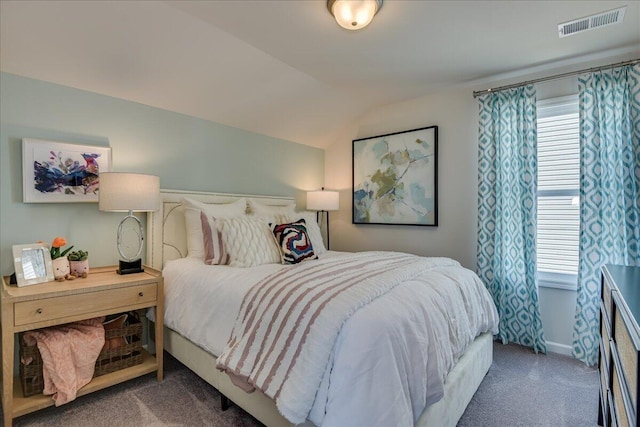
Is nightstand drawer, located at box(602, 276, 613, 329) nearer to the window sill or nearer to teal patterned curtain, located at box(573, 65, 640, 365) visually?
teal patterned curtain, located at box(573, 65, 640, 365)

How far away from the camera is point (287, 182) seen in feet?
12.5

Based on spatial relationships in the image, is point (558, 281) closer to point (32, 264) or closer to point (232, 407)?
point (232, 407)

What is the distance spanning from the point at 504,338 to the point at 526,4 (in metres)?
2.57

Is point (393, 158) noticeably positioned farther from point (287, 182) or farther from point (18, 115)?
point (18, 115)

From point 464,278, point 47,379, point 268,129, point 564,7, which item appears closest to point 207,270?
point 47,379

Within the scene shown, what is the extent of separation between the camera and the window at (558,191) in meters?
2.62

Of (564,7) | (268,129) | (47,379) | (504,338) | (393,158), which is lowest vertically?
(504,338)

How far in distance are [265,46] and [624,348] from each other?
2.61 metres

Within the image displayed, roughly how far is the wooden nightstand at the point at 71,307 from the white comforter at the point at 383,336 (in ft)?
0.76

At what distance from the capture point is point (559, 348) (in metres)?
2.64

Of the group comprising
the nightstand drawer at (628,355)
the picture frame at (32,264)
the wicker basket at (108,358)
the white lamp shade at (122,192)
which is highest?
the white lamp shade at (122,192)

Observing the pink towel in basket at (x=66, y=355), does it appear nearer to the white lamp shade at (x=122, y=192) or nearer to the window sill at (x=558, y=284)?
the white lamp shade at (x=122, y=192)

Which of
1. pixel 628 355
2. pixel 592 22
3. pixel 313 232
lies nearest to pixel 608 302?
pixel 628 355

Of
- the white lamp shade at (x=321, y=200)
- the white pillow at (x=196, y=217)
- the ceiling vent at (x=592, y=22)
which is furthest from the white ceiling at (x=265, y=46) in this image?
the white lamp shade at (x=321, y=200)
